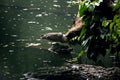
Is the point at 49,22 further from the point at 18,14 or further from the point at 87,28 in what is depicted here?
the point at 87,28

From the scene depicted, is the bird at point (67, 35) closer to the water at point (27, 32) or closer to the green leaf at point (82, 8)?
the water at point (27, 32)

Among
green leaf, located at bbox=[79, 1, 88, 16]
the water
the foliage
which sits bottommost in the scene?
the water

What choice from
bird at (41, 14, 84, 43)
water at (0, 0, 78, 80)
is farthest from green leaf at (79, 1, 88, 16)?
bird at (41, 14, 84, 43)

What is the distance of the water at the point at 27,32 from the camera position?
10.7 metres

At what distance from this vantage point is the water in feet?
35.1

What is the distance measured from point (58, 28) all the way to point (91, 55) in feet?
30.0

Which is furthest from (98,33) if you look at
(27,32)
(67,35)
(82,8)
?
(27,32)

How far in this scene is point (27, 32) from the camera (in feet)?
49.7

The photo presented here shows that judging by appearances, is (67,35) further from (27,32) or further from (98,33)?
(98,33)

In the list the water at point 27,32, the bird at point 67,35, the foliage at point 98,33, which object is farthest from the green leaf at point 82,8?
the bird at point 67,35

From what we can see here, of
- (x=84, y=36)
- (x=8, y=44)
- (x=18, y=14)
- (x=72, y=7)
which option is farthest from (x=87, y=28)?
(x=72, y=7)

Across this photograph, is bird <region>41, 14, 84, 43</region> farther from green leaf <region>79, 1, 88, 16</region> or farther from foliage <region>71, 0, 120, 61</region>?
green leaf <region>79, 1, 88, 16</region>

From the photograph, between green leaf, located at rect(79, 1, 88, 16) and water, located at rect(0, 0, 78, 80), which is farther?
water, located at rect(0, 0, 78, 80)

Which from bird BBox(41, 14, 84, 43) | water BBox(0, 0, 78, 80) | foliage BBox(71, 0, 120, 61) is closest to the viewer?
foliage BBox(71, 0, 120, 61)
